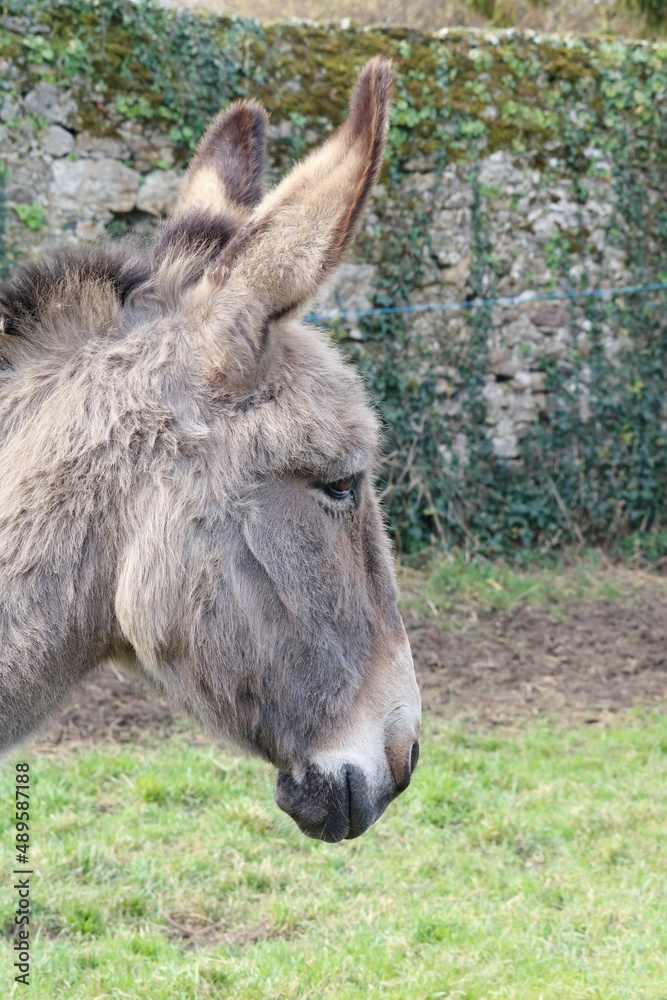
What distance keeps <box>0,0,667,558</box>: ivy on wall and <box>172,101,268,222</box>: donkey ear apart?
510 centimetres

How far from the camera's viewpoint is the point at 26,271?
6.18 ft

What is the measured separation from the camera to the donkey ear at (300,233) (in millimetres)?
1634

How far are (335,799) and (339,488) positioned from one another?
618 mm

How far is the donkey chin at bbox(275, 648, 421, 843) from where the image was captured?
6.07 feet

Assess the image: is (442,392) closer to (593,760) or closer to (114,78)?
(114,78)

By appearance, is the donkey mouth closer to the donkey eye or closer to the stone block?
the donkey eye

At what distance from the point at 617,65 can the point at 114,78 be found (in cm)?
461

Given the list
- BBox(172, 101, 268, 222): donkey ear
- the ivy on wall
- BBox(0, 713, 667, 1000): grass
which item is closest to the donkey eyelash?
BBox(172, 101, 268, 222): donkey ear

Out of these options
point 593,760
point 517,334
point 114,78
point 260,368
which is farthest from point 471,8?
point 260,368

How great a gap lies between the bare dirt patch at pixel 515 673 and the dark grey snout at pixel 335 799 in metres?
2.95

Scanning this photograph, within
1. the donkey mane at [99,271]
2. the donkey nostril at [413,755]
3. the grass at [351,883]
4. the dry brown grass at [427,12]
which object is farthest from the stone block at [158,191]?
the dry brown grass at [427,12]

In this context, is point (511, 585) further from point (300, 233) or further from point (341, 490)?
point (300, 233)

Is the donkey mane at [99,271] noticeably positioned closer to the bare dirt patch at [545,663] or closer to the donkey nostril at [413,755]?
the donkey nostril at [413,755]

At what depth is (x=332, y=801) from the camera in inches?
73.4
